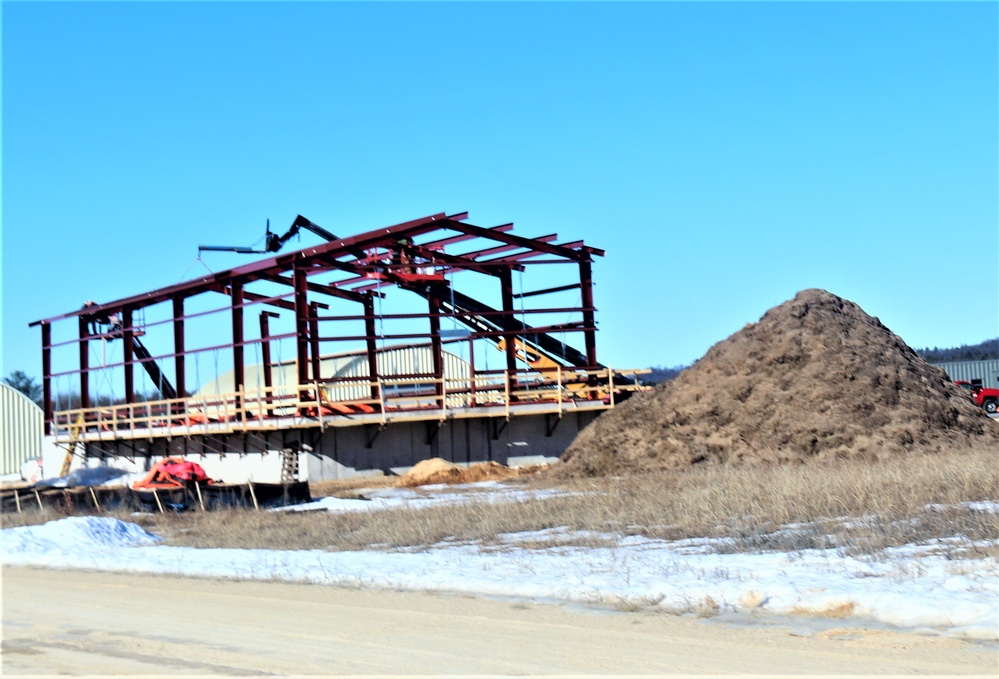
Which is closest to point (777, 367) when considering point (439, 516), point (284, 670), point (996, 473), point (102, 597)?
point (996, 473)

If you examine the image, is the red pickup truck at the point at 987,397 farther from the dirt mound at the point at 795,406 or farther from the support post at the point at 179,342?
the support post at the point at 179,342

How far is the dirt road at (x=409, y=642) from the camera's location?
7.86 meters

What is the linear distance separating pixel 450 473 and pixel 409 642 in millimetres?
21529

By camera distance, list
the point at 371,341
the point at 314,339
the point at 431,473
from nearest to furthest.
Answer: the point at 431,473
the point at 314,339
the point at 371,341

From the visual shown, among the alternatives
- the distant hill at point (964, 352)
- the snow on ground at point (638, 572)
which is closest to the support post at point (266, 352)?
the snow on ground at point (638, 572)

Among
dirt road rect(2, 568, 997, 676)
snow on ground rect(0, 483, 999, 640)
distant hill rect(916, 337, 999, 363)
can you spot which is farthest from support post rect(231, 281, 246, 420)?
distant hill rect(916, 337, 999, 363)

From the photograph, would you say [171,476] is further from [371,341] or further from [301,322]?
[371,341]

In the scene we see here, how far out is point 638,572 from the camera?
39.0 ft

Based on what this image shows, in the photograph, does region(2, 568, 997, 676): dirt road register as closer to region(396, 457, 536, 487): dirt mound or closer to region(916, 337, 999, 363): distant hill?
region(396, 457, 536, 487): dirt mound

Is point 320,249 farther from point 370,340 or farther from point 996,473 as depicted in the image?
point 996,473

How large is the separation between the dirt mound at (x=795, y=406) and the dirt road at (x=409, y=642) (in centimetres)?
1688

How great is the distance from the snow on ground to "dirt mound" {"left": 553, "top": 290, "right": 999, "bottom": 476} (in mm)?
11958

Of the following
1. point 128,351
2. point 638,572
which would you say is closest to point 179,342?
point 128,351

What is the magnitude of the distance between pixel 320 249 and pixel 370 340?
11.2ft
